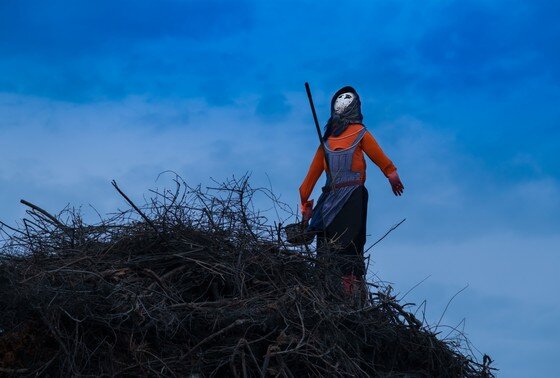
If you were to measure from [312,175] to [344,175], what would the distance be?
1.33 ft

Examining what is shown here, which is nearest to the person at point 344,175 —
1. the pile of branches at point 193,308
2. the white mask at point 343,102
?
the white mask at point 343,102

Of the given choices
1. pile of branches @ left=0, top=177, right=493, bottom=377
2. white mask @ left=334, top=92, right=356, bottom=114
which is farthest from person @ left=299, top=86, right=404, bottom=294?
pile of branches @ left=0, top=177, right=493, bottom=377

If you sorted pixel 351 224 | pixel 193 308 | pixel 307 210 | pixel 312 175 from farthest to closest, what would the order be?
pixel 312 175 < pixel 307 210 < pixel 351 224 < pixel 193 308

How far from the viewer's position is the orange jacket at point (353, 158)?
29.7 ft

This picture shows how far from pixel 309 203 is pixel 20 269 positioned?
3227 millimetres

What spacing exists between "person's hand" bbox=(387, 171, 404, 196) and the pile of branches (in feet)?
5.94

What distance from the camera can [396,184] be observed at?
8977 mm

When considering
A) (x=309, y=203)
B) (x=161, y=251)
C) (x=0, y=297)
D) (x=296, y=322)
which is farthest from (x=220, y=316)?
(x=309, y=203)

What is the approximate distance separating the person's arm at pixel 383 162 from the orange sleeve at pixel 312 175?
464mm

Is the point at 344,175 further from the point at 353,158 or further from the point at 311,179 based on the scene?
the point at 311,179

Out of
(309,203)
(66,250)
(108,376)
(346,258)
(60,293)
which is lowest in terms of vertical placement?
(108,376)

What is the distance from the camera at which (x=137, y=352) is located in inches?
238

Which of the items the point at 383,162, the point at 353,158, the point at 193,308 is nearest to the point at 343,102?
the point at 353,158

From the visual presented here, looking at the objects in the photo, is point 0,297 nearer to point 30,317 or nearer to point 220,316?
point 30,317
